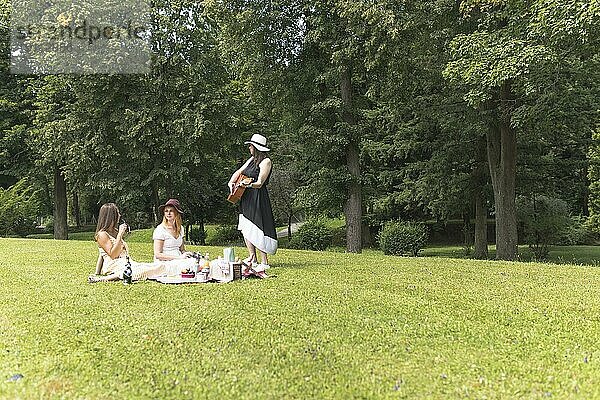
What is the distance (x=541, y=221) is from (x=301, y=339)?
17.4 metres

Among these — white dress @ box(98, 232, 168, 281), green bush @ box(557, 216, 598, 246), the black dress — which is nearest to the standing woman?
the black dress

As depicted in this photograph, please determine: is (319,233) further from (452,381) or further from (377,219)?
(452,381)

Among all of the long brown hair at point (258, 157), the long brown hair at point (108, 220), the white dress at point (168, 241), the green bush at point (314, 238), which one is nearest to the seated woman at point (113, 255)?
the long brown hair at point (108, 220)

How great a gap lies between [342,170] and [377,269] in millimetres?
7724

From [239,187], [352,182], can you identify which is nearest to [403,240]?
[352,182]

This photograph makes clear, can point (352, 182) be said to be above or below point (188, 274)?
above

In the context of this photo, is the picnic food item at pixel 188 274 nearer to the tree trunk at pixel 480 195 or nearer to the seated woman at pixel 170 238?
the seated woman at pixel 170 238

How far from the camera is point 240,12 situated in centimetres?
1650

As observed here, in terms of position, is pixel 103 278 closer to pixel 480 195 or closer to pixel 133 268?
pixel 133 268

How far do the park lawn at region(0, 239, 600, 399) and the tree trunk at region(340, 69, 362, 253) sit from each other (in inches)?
355

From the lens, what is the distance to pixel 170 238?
28.3ft

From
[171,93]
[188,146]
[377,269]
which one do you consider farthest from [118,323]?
[171,93]

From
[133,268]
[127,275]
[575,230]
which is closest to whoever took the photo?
[127,275]

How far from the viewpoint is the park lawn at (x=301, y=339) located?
12.3 ft
